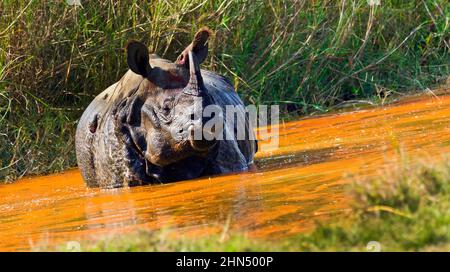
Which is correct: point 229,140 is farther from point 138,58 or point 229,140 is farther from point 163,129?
point 138,58

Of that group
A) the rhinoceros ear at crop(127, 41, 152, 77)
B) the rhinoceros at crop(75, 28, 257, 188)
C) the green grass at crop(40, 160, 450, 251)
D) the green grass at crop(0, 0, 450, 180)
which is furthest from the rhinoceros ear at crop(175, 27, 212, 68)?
the green grass at crop(40, 160, 450, 251)

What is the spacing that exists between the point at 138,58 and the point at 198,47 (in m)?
0.53

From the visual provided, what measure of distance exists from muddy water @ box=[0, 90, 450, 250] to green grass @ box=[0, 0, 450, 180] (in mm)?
924

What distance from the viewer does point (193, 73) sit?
366 inches

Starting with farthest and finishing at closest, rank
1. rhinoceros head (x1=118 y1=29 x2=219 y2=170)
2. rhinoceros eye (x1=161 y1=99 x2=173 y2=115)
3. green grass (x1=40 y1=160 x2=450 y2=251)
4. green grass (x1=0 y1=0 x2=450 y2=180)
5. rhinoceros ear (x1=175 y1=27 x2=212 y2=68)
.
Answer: green grass (x1=0 y1=0 x2=450 y2=180), rhinoceros ear (x1=175 y1=27 x2=212 y2=68), rhinoceros eye (x1=161 y1=99 x2=173 y2=115), rhinoceros head (x1=118 y1=29 x2=219 y2=170), green grass (x1=40 y1=160 x2=450 y2=251)

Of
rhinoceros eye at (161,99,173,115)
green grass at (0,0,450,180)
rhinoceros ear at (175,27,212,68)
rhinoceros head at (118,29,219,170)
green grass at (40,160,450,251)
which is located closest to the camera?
green grass at (40,160,450,251)

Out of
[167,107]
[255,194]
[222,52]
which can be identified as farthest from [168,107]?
[222,52]

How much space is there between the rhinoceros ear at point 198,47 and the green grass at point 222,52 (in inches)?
107

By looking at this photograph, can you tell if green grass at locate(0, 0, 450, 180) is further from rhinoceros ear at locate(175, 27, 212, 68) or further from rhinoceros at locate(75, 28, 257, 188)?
rhinoceros ear at locate(175, 27, 212, 68)

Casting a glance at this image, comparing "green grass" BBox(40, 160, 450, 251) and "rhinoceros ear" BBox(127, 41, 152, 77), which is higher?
"rhinoceros ear" BBox(127, 41, 152, 77)

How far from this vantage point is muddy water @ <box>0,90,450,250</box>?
6887 mm

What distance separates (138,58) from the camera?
31.8 feet

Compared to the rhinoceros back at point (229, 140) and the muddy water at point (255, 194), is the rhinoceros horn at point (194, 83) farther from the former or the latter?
the muddy water at point (255, 194)

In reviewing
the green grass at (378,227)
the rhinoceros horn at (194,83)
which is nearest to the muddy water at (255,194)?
the green grass at (378,227)
